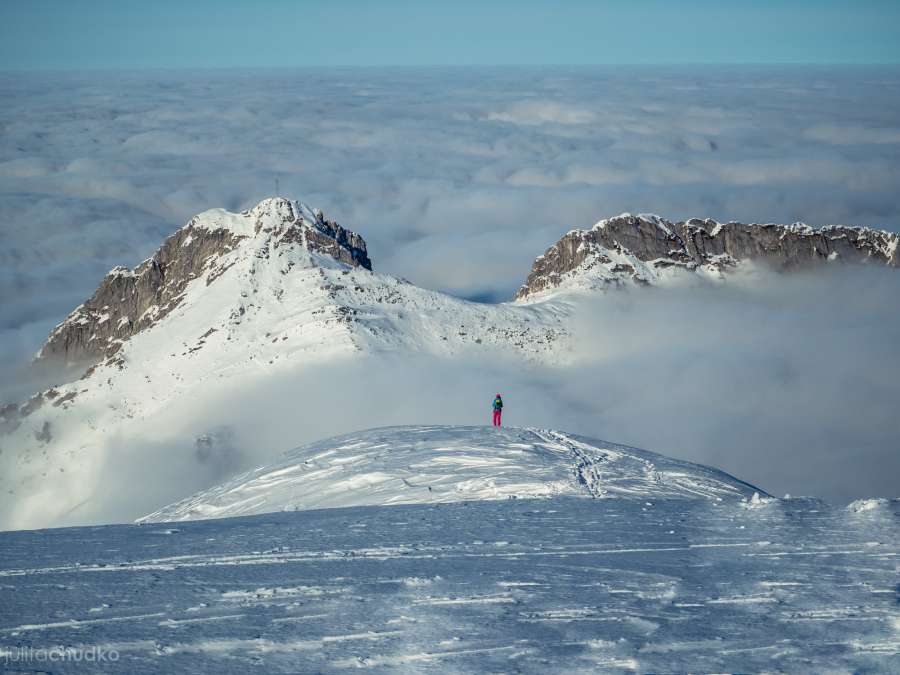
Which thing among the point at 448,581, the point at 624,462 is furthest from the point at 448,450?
the point at 448,581

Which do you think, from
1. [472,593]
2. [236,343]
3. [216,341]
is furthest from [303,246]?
[472,593]

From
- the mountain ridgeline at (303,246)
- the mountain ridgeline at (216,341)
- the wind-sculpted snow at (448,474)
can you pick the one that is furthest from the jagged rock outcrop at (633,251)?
the wind-sculpted snow at (448,474)

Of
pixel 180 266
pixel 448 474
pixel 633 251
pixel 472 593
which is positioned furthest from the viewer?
pixel 633 251

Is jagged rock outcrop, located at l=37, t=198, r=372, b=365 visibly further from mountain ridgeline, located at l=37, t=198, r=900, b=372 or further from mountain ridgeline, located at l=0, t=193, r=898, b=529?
mountain ridgeline, located at l=0, t=193, r=898, b=529

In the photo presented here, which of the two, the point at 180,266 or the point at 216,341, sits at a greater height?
the point at 180,266

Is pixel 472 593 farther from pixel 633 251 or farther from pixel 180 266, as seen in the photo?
pixel 633 251

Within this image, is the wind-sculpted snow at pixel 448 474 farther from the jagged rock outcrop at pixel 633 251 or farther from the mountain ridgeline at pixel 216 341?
the jagged rock outcrop at pixel 633 251

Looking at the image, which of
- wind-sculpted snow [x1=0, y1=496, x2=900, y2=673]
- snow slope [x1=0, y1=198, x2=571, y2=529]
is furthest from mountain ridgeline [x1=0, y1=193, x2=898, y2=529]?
wind-sculpted snow [x1=0, y1=496, x2=900, y2=673]

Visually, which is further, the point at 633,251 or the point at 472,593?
the point at 633,251
